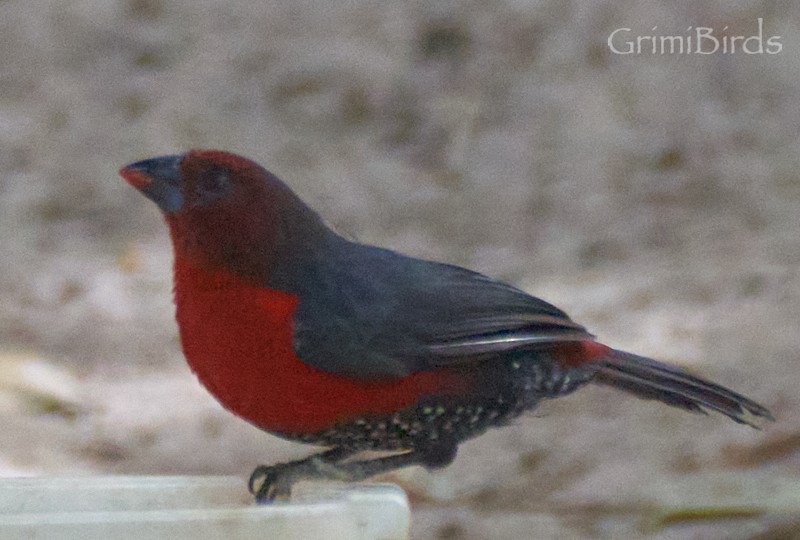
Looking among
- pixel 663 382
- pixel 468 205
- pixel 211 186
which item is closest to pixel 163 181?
pixel 211 186

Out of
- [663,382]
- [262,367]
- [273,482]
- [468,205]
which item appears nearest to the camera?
[262,367]

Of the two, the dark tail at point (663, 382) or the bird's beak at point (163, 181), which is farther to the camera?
the dark tail at point (663, 382)

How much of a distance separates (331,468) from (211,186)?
0.47 meters

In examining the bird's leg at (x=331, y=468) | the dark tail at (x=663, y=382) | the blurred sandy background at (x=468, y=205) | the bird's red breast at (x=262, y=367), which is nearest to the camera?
the bird's red breast at (x=262, y=367)

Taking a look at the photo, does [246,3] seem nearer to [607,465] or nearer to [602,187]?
[602,187]

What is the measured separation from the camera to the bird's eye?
1500 mm

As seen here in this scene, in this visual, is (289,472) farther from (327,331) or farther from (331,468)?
(327,331)

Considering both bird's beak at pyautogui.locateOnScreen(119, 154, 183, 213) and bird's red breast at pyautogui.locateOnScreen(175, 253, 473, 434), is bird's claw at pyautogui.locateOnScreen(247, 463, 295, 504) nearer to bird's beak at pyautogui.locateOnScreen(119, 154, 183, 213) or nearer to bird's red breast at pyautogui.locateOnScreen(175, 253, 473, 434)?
bird's red breast at pyautogui.locateOnScreen(175, 253, 473, 434)

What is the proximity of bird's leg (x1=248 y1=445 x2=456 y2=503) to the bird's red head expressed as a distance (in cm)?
30

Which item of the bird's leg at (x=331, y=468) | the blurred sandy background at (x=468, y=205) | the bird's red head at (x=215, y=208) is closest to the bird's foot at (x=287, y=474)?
the bird's leg at (x=331, y=468)

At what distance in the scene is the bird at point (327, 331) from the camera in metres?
1.48

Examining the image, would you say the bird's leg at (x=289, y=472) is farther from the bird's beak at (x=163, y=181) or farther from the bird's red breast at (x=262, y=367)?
the bird's beak at (x=163, y=181)

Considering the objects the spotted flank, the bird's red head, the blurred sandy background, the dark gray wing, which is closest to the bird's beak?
the bird's red head

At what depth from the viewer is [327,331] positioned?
1.49 m
